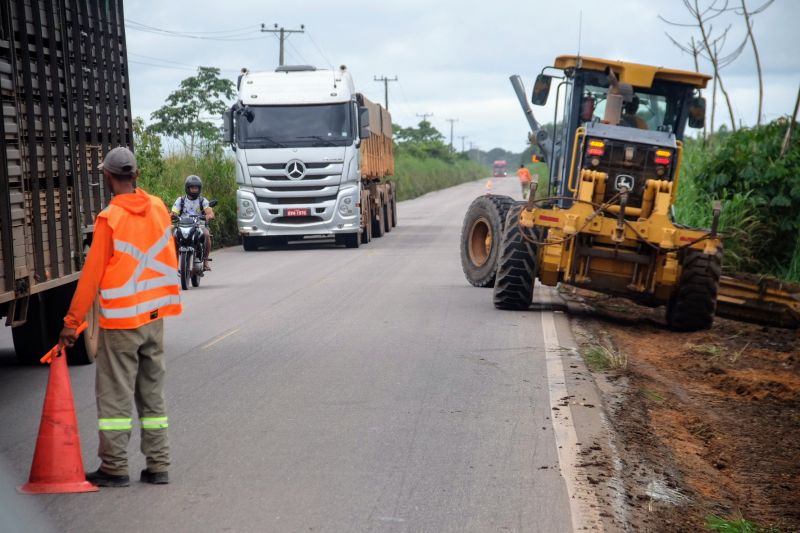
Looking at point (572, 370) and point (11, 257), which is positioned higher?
point (11, 257)

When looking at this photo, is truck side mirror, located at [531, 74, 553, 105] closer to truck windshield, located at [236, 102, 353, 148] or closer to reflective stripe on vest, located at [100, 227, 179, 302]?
reflective stripe on vest, located at [100, 227, 179, 302]

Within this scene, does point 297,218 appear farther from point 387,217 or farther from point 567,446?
point 567,446

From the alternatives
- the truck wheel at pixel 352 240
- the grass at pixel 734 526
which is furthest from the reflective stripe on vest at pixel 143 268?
the truck wheel at pixel 352 240

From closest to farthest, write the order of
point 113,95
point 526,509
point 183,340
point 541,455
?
1. point 526,509
2. point 541,455
3. point 113,95
4. point 183,340

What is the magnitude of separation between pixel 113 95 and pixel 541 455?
5.65 meters

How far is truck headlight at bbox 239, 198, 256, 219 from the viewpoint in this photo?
78.1ft

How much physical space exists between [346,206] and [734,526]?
19.0 metres

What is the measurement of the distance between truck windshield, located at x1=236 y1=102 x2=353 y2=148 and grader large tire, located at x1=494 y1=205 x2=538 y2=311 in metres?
11.0

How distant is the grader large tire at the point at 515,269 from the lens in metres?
12.9

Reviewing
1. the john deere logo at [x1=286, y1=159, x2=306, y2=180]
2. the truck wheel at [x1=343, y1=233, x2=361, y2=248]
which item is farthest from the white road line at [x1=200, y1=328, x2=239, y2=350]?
the truck wheel at [x1=343, y1=233, x2=361, y2=248]

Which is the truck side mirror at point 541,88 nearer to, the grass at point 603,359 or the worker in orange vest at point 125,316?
the grass at point 603,359

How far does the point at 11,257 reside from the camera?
7.61 metres

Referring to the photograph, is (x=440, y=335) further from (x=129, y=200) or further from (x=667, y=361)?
(x=129, y=200)

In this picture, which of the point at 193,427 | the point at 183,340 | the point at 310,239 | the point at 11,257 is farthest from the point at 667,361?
the point at 310,239
